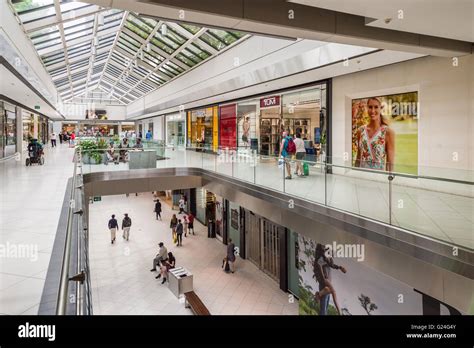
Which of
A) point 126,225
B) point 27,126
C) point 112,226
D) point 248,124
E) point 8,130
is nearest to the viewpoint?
point 112,226

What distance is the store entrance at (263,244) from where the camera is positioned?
13.3 metres

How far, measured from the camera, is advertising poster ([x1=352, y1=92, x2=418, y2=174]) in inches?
362

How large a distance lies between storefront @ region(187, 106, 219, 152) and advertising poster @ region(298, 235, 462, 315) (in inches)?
488

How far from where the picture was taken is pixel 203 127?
82.8ft

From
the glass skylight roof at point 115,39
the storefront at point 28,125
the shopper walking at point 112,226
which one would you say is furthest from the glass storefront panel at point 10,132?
the shopper walking at point 112,226

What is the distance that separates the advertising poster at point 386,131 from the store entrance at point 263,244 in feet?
14.8

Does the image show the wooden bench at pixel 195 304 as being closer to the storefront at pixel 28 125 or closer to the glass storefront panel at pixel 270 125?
the glass storefront panel at pixel 270 125

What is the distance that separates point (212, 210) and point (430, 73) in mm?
13668

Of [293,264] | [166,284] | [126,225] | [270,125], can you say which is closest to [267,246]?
[293,264]

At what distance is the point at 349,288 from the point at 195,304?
4.62 meters

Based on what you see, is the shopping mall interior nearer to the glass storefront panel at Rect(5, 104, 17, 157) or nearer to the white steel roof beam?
the white steel roof beam

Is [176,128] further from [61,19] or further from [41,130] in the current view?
[61,19]

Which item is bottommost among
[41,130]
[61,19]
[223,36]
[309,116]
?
[309,116]

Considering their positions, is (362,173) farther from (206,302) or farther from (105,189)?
(105,189)
